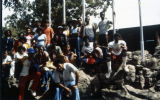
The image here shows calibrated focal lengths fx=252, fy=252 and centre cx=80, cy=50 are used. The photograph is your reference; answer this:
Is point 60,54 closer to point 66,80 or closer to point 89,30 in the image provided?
point 66,80

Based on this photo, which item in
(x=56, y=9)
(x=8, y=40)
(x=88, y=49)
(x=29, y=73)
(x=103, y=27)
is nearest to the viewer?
(x=29, y=73)

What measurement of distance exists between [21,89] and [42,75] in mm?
806

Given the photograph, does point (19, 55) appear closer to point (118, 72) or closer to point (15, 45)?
point (15, 45)

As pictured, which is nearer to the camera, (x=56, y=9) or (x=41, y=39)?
(x=41, y=39)

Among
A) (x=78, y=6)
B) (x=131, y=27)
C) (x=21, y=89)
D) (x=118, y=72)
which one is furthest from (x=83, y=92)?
(x=78, y=6)

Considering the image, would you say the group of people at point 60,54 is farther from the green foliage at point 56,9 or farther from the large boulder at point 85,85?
the green foliage at point 56,9

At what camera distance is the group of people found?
7.28 metres

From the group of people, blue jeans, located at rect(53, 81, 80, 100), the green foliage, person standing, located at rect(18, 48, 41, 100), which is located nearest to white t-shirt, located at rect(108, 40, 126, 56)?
the group of people

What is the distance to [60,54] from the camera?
22.7ft

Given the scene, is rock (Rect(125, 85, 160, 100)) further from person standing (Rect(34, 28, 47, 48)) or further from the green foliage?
the green foliage

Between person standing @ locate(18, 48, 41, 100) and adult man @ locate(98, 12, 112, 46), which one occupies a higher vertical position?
adult man @ locate(98, 12, 112, 46)

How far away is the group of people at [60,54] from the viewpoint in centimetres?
728

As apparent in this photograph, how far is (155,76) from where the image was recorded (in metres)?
8.41

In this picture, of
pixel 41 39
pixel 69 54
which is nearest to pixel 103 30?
pixel 69 54
